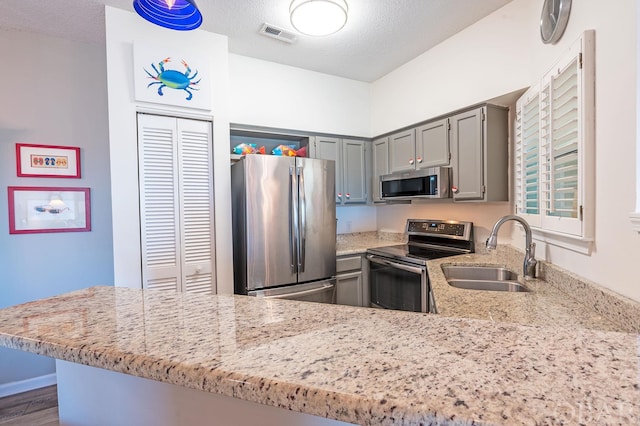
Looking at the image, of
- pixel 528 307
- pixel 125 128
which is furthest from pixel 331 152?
pixel 528 307

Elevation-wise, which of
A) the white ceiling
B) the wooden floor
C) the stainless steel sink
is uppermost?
the white ceiling

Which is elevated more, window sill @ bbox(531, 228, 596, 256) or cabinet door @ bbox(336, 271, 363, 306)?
window sill @ bbox(531, 228, 596, 256)

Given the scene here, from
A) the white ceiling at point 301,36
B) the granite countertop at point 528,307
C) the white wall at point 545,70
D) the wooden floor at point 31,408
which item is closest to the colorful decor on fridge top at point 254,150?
the white ceiling at point 301,36

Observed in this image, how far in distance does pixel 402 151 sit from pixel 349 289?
1.54 meters

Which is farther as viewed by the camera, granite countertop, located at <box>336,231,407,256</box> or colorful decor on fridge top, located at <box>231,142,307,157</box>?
granite countertop, located at <box>336,231,407,256</box>

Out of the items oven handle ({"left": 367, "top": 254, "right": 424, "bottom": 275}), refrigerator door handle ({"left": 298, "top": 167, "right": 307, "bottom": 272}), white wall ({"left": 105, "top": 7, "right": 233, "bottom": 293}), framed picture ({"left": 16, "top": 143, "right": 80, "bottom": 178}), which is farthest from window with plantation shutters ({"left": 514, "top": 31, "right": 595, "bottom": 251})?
framed picture ({"left": 16, "top": 143, "right": 80, "bottom": 178})

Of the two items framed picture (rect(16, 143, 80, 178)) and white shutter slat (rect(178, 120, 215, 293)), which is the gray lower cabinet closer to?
white shutter slat (rect(178, 120, 215, 293))

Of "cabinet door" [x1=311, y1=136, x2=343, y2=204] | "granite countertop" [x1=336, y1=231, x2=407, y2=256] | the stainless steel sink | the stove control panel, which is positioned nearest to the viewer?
the stainless steel sink

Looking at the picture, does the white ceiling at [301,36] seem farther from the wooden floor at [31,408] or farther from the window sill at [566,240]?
the wooden floor at [31,408]

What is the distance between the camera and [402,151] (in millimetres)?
3201

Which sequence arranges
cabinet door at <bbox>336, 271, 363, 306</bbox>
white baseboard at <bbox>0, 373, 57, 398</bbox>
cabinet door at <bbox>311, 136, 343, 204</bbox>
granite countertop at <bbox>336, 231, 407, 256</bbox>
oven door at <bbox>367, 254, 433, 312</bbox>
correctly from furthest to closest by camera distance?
cabinet door at <bbox>311, 136, 343, 204</bbox>
granite countertop at <bbox>336, 231, 407, 256</bbox>
cabinet door at <bbox>336, 271, 363, 306</bbox>
oven door at <bbox>367, 254, 433, 312</bbox>
white baseboard at <bbox>0, 373, 57, 398</bbox>

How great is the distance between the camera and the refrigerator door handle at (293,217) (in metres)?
2.58

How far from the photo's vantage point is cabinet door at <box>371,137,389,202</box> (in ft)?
11.3

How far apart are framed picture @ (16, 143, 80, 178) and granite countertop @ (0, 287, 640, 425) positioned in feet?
7.72
